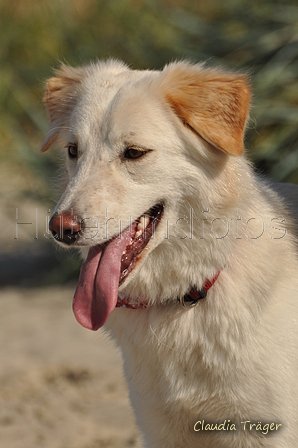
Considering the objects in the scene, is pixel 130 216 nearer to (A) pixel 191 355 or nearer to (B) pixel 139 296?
(B) pixel 139 296

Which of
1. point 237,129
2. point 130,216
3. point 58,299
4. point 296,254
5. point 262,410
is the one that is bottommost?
point 58,299

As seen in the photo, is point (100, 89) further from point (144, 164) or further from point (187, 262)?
point (187, 262)

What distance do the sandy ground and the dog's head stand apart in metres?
1.06

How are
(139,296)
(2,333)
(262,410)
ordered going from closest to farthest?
1. (262,410)
2. (139,296)
3. (2,333)

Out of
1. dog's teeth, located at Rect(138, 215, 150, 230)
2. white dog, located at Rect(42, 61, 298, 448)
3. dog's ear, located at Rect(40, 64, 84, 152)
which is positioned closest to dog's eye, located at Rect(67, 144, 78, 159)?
white dog, located at Rect(42, 61, 298, 448)

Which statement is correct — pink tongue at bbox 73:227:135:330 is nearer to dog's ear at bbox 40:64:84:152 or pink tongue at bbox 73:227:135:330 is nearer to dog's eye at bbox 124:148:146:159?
dog's eye at bbox 124:148:146:159

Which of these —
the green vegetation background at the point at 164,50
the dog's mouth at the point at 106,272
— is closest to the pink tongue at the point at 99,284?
the dog's mouth at the point at 106,272

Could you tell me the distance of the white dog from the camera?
2.47 m

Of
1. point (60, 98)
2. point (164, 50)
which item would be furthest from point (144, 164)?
point (164, 50)

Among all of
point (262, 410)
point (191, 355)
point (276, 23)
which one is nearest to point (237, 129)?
point (191, 355)

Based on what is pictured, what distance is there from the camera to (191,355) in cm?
257

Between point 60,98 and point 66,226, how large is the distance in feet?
3.70

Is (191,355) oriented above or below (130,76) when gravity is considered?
below

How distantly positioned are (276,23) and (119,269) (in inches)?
155
